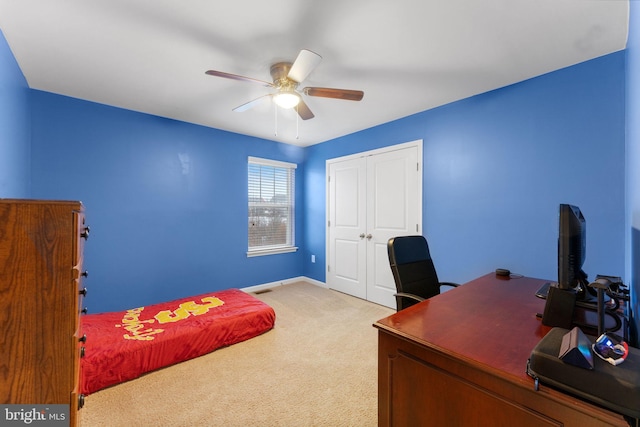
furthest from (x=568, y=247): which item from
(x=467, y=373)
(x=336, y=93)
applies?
(x=336, y=93)

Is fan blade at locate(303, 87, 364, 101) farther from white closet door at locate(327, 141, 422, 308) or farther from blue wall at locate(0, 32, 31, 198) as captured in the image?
blue wall at locate(0, 32, 31, 198)

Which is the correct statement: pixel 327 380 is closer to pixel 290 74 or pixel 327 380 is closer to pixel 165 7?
pixel 290 74

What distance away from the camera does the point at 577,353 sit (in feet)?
2.37

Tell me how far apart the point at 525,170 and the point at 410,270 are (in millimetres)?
1553

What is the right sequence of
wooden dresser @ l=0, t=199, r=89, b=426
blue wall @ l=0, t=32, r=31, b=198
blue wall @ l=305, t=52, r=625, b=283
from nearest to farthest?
wooden dresser @ l=0, t=199, r=89, b=426
blue wall @ l=0, t=32, r=31, b=198
blue wall @ l=305, t=52, r=625, b=283

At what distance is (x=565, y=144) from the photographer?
7.29ft

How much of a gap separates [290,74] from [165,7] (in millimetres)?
820

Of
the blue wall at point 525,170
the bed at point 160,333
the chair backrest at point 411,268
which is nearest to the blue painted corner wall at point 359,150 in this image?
the blue wall at point 525,170

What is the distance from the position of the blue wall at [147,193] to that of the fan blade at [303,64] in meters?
2.25

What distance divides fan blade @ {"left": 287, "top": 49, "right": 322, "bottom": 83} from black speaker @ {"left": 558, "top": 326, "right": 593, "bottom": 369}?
1.80 metres

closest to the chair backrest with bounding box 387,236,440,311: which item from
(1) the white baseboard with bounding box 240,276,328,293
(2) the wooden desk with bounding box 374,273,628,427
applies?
(2) the wooden desk with bounding box 374,273,628,427

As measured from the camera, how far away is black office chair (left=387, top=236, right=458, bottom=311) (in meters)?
1.90

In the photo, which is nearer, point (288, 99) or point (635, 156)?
point (635, 156)

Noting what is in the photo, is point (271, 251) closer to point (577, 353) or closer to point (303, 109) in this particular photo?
point (303, 109)
